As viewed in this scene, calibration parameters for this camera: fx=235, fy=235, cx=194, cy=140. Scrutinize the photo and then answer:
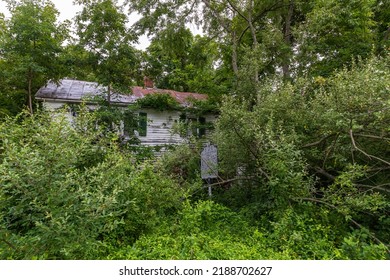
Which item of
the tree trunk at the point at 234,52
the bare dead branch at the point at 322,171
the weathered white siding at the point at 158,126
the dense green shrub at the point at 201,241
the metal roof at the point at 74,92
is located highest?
the tree trunk at the point at 234,52

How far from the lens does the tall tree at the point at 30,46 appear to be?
31.8 feet

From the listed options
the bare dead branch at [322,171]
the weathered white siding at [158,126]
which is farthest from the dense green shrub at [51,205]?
the weathered white siding at [158,126]

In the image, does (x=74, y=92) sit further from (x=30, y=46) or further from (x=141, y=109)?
(x=141, y=109)

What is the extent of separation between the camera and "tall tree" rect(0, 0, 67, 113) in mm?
9688

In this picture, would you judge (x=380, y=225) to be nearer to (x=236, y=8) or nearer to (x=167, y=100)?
(x=236, y=8)

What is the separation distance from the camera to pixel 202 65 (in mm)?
12250

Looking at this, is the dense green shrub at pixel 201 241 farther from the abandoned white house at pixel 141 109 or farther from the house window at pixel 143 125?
the abandoned white house at pixel 141 109

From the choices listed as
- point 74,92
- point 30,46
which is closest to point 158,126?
point 74,92

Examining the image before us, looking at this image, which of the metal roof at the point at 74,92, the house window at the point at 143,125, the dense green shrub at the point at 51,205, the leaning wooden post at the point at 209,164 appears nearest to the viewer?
the dense green shrub at the point at 51,205

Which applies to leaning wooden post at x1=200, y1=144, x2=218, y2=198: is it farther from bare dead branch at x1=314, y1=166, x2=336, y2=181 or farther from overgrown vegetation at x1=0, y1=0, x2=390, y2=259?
bare dead branch at x1=314, y1=166, x2=336, y2=181

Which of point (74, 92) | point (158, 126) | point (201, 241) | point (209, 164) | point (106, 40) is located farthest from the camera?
point (158, 126)

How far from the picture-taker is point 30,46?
9.95 metres

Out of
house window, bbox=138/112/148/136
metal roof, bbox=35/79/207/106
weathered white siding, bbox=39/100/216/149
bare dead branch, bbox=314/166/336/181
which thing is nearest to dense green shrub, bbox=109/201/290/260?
bare dead branch, bbox=314/166/336/181
